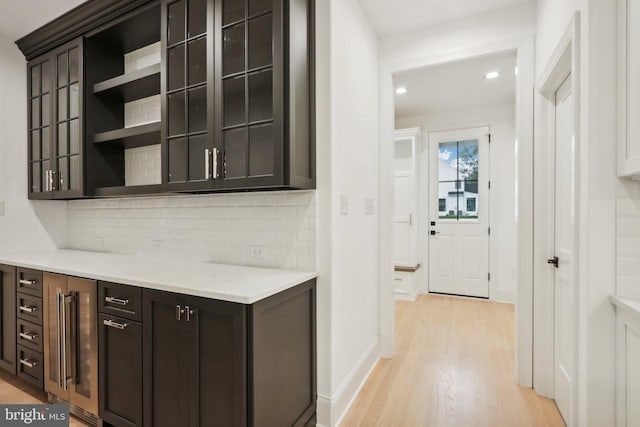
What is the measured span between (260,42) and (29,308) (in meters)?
2.36

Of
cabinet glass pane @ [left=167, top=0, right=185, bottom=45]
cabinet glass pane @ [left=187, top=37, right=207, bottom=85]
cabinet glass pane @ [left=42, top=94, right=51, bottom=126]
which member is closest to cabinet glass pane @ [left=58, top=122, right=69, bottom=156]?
cabinet glass pane @ [left=42, top=94, right=51, bottom=126]

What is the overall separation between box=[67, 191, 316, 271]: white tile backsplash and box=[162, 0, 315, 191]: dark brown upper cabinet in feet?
0.93

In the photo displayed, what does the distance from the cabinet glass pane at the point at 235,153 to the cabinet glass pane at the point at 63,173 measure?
5.77ft

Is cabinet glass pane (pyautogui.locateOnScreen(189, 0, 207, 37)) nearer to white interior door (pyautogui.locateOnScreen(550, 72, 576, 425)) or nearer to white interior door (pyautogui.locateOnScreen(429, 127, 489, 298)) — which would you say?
white interior door (pyautogui.locateOnScreen(550, 72, 576, 425))

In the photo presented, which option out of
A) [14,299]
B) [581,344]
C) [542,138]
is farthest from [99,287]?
[542,138]

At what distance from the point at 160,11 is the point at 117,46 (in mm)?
802

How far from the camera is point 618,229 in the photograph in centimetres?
132

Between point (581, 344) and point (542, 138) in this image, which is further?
point (542, 138)

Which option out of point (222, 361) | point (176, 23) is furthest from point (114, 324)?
point (176, 23)

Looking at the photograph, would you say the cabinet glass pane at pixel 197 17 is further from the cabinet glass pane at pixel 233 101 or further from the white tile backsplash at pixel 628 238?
the white tile backsplash at pixel 628 238

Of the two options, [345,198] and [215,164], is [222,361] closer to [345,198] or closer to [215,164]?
[215,164]

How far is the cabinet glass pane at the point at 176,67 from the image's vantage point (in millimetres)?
2010

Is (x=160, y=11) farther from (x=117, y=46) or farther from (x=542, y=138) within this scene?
(x=542, y=138)

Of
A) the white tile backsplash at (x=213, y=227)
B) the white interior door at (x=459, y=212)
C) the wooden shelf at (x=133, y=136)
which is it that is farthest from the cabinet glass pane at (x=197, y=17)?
the white interior door at (x=459, y=212)
